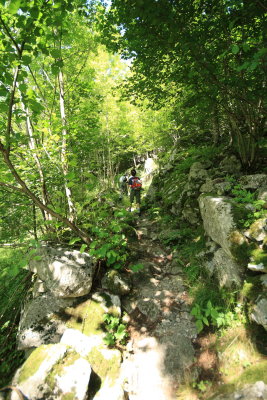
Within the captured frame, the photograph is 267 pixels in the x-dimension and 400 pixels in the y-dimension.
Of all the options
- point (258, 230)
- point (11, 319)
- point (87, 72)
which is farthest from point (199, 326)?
point (87, 72)

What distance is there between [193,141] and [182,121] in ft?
7.44

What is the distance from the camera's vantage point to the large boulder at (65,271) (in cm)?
388

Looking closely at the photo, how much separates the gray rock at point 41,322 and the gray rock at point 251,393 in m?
3.04

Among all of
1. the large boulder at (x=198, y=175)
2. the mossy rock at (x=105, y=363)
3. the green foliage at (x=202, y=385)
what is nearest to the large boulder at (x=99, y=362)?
the mossy rock at (x=105, y=363)

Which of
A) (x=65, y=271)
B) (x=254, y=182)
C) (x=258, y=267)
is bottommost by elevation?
(x=65, y=271)

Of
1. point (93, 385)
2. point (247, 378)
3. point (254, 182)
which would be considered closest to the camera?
point (247, 378)

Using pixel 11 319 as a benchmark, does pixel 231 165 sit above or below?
above

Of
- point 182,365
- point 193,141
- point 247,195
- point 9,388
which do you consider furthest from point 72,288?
point 193,141

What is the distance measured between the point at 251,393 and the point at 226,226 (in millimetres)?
2499

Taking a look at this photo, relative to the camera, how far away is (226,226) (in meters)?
3.80

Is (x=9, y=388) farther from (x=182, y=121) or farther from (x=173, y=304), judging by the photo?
(x=182, y=121)

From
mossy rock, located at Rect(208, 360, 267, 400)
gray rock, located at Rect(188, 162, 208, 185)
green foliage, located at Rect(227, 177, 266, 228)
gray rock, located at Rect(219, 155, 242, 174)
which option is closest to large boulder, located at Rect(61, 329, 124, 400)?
mossy rock, located at Rect(208, 360, 267, 400)

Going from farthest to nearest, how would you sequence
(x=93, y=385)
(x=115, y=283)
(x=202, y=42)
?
1. (x=115, y=283)
2. (x=202, y=42)
3. (x=93, y=385)

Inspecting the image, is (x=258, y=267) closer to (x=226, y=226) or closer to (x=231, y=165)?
(x=226, y=226)
